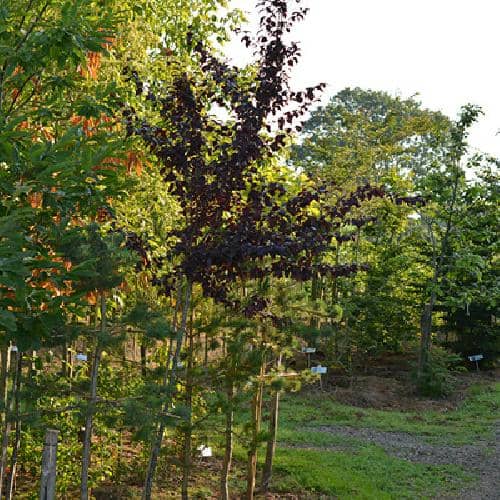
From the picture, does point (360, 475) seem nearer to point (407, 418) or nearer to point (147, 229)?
point (147, 229)

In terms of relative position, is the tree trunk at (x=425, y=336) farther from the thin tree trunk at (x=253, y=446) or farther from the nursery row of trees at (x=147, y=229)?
the thin tree trunk at (x=253, y=446)

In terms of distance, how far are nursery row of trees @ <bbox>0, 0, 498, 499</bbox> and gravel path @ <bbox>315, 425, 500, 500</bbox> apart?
246cm

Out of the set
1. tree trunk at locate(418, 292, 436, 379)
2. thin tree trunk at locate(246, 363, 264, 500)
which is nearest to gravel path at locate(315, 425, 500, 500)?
thin tree trunk at locate(246, 363, 264, 500)

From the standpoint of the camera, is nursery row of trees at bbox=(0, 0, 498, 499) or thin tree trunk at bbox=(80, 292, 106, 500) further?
thin tree trunk at bbox=(80, 292, 106, 500)

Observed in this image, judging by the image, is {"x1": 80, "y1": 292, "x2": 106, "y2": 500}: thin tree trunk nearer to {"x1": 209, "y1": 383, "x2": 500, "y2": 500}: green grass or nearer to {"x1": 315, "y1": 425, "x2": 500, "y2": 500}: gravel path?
{"x1": 209, "y1": 383, "x2": 500, "y2": 500}: green grass

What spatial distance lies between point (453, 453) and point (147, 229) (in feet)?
20.1

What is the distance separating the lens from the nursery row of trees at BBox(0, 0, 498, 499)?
10.4 feet

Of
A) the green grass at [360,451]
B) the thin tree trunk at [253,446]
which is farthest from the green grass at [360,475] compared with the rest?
the thin tree trunk at [253,446]

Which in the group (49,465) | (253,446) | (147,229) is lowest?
(253,446)

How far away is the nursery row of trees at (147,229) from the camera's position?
3176 mm

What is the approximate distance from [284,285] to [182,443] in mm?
1716

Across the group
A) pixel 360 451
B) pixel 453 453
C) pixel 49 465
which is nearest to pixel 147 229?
Result: pixel 49 465

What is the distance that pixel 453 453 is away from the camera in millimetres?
9898

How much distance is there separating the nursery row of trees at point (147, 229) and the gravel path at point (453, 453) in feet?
8.07
